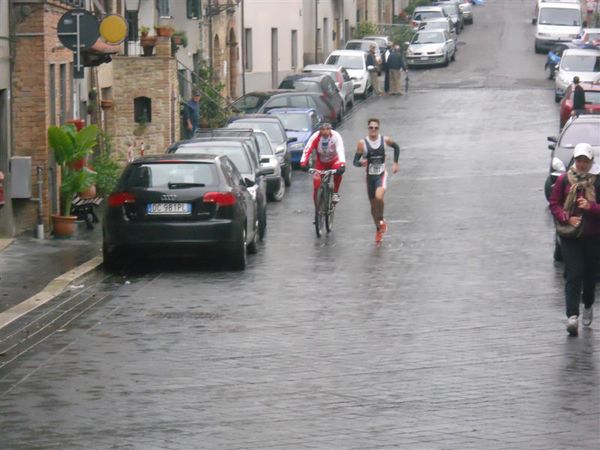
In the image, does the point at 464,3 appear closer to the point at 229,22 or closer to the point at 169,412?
the point at 229,22

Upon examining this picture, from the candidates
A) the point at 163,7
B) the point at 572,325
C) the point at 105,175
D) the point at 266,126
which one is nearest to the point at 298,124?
the point at 266,126

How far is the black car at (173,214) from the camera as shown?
1967cm

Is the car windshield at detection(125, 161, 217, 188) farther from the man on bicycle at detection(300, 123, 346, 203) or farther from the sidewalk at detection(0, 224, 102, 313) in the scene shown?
the man on bicycle at detection(300, 123, 346, 203)

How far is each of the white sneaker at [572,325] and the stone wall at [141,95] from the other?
2375 cm

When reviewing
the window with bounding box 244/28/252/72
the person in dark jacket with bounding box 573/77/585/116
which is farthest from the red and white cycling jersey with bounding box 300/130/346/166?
the window with bounding box 244/28/252/72

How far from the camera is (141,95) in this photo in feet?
126

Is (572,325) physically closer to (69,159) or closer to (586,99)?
(69,159)

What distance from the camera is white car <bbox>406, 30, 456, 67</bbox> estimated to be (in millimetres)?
68312

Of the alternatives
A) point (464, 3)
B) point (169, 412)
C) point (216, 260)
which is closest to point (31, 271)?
point (216, 260)

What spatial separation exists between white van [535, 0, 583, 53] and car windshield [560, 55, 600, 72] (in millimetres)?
16168

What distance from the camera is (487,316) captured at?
1611 cm

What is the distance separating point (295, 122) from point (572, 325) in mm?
25653

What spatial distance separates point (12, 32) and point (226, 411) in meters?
14.1

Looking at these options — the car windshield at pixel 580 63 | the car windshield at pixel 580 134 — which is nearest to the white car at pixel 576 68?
the car windshield at pixel 580 63
